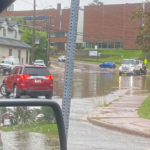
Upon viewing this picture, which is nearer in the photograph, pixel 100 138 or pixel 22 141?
pixel 22 141

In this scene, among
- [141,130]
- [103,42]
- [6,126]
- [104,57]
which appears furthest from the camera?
[103,42]

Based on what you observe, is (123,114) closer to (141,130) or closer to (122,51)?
(141,130)

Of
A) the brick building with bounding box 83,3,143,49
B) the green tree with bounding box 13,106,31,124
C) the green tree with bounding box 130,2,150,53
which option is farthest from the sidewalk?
the brick building with bounding box 83,3,143,49

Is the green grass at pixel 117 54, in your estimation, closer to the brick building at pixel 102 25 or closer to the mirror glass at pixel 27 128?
the brick building at pixel 102 25

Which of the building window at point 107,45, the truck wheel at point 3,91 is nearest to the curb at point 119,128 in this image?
the truck wheel at point 3,91

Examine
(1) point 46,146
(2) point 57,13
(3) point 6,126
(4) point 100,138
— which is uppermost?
(2) point 57,13

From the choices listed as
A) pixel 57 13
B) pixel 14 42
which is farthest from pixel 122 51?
pixel 14 42

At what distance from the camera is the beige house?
51625 mm

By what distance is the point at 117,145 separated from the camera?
8.16 meters

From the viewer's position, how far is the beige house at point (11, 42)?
169ft

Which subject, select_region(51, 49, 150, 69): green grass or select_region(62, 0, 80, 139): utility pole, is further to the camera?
select_region(51, 49, 150, 69): green grass

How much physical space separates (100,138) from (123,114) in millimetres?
3716

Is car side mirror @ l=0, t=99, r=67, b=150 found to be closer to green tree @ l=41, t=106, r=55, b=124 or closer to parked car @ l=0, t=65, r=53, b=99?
green tree @ l=41, t=106, r=55, b=124

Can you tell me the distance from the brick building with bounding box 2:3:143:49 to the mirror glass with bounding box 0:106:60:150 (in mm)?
81976
